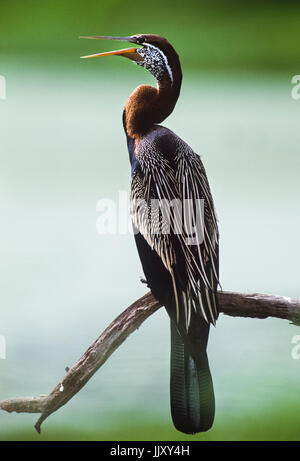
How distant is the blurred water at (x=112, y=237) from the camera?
244 cm

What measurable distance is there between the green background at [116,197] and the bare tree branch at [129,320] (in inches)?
1.6

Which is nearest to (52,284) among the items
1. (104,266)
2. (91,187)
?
(104,266)

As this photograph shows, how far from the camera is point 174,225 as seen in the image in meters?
2.33

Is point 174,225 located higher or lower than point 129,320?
higher

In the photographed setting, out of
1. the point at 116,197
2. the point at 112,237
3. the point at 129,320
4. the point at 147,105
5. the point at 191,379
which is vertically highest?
the point at 147,105

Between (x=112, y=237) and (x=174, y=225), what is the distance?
30cm

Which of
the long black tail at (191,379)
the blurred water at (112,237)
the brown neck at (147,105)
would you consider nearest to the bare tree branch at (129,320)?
the blurred water at (112,237)

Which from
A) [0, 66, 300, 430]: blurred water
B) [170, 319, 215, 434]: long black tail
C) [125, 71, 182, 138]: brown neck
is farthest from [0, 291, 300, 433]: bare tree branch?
[125, 71, 182, 138]: brown neck

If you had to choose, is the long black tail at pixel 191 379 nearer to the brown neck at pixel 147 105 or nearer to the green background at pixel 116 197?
the green background at pixel 116 197

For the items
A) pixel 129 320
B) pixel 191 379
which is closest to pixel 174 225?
pixel 129 320

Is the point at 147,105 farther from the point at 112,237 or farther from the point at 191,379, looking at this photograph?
the point at 191,379

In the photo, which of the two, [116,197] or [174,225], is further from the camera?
[116,197]

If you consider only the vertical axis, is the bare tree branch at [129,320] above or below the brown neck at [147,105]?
below

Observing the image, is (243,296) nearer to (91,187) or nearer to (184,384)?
(184,384)
